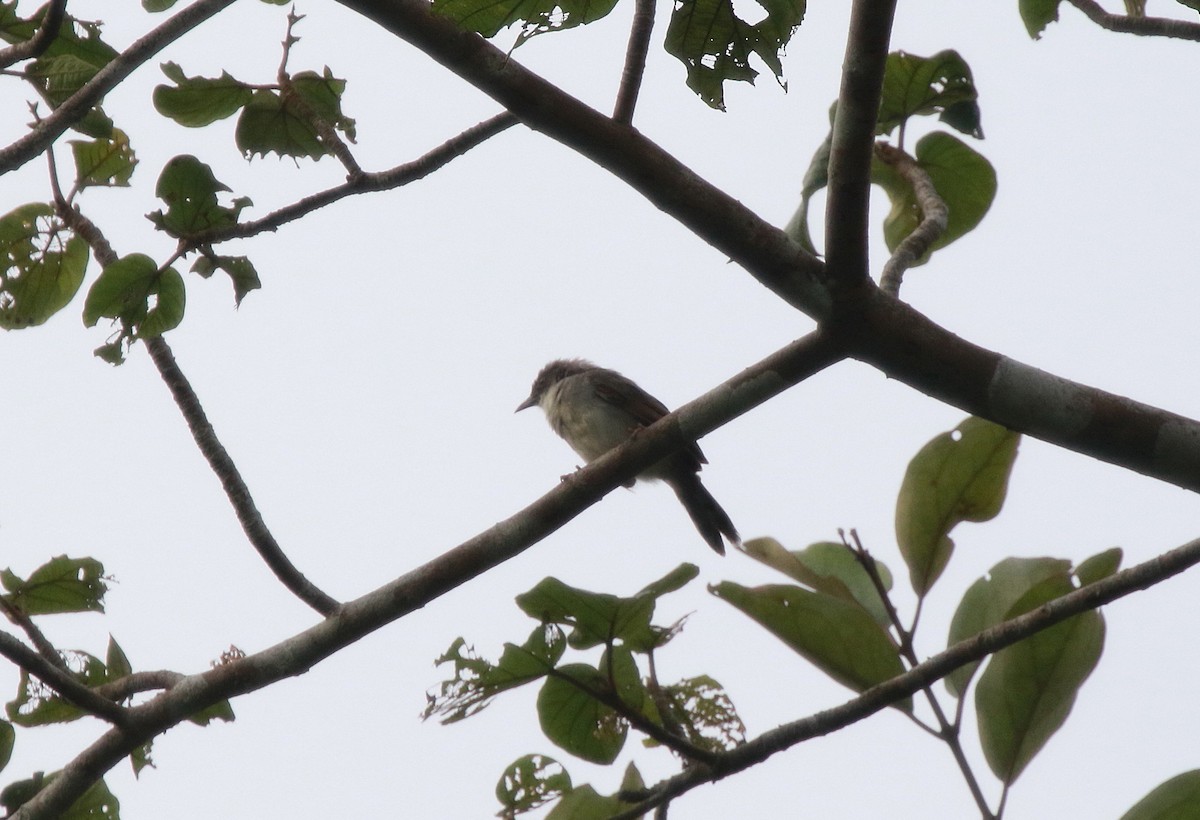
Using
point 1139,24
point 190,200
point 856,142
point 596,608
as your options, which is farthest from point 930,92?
point 190,200

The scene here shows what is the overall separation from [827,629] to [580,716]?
0.64m

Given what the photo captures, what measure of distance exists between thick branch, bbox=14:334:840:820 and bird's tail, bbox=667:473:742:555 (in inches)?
140

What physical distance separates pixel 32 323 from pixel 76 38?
0.84 meters

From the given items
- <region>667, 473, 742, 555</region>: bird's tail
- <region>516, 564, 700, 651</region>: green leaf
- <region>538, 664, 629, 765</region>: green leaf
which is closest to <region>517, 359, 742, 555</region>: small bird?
<region>667, 473, 742, 555</region>: bird's tail

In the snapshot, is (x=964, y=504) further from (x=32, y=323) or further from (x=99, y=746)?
(x=32, y=323)

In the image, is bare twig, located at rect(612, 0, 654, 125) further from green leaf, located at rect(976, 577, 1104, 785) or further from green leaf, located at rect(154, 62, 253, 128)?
green leaf, located at rect(976, 577, 1104, 785)

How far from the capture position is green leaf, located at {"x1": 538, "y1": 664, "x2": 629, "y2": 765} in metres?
2.95

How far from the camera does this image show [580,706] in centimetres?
303

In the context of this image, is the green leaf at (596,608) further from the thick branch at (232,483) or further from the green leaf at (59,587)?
the green leaf at (59,587)

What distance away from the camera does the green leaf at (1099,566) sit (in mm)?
2928

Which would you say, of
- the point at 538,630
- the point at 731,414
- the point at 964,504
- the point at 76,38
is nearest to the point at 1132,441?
the point at 964,504

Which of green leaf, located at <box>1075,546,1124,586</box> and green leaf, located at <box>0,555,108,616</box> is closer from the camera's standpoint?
green leaf, located at <box>1075,546,1124,586</box>

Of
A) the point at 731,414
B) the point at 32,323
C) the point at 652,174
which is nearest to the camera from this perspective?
the point at 652,174

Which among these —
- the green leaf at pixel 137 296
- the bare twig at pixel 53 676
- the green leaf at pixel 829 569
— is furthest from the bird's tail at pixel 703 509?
the bare twig at pixel 53 676
